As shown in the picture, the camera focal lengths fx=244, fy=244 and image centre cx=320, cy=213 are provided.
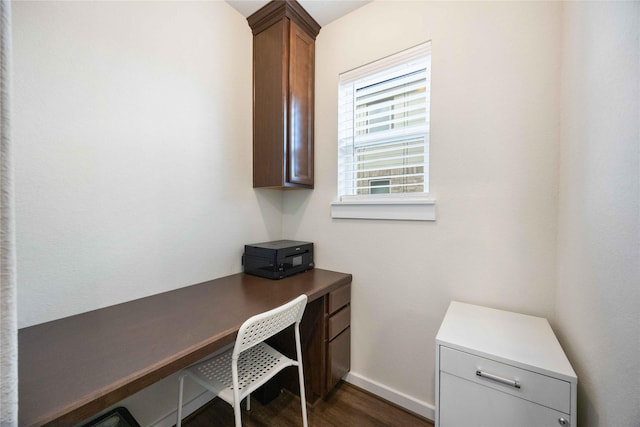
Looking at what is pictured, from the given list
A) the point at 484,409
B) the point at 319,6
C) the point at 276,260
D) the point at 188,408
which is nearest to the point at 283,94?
the point at 319,6

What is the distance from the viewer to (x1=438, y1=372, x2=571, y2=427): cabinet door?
852 mm

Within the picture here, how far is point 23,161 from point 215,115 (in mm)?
924

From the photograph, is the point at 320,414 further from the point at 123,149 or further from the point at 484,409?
the point at 123,149

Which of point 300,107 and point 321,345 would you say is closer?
point 321,345

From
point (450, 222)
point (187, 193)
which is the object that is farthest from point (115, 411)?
point (450, 222)

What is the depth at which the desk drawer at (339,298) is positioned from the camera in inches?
60.8

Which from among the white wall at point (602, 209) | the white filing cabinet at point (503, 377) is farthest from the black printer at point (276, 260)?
the white wall at point (602, 209)

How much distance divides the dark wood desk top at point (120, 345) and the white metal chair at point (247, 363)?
8 centimetres

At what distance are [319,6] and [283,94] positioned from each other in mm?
670

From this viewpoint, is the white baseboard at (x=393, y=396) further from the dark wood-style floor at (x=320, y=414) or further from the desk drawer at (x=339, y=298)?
the desk drawer at (x=339, y=298)

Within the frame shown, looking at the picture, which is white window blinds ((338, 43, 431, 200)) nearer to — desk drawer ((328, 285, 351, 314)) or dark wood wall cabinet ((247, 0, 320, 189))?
dark wood wall cabinet ((247, 0, 320, 189))

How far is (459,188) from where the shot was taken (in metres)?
1.36

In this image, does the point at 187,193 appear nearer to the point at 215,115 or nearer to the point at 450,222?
the point at 215,115

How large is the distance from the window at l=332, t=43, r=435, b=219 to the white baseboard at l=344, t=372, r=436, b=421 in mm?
1123
